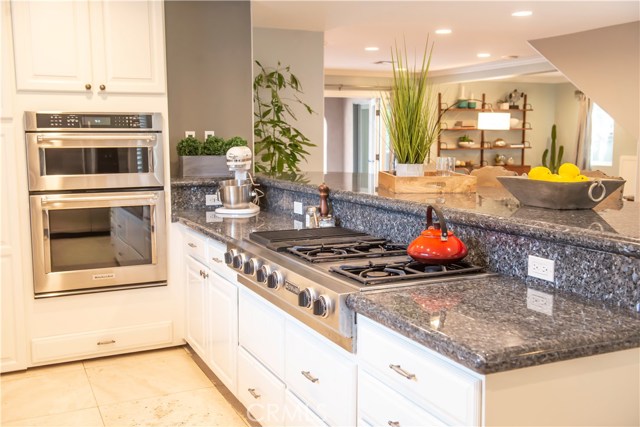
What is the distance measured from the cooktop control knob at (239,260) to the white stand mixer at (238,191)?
0.89 meters

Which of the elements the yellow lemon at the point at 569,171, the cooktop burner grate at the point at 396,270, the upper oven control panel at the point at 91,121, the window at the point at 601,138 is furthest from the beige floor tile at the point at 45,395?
the window at the point at 601,138

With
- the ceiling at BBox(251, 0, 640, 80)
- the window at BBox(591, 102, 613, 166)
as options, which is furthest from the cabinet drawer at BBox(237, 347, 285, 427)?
the window at BBox(591, 102, 613, 166)

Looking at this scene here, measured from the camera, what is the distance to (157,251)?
3.79m

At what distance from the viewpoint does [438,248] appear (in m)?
1.94

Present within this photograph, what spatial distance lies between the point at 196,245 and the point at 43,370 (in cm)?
121

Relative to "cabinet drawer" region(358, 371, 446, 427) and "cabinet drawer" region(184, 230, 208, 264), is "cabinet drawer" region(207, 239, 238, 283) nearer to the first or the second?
"cabinet drawer" region(184, 230, 208, 264)

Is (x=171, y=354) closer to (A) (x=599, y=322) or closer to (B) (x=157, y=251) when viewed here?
(B) (x=157, y=251)

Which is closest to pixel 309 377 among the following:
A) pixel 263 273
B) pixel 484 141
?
pixel 263 273

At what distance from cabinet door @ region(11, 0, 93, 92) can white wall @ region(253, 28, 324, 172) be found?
2.15 metres

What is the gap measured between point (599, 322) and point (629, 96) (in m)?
5.00

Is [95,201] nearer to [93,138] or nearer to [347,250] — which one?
[93,138]

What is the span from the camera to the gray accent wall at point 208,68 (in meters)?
4.16

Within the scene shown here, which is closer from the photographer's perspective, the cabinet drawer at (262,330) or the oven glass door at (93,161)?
the cabinet drawer at (262,330)

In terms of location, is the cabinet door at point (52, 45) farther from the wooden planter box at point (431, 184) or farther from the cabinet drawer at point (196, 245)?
the wooden planter box at point (431, 184)
